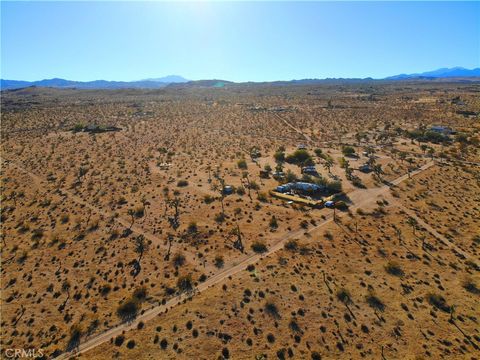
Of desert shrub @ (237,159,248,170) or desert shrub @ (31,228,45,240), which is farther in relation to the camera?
desert shrub @ (237,159,248,170)

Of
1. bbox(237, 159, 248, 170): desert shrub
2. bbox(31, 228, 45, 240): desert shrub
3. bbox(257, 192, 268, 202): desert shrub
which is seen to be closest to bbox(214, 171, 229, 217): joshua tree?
bbox(237, 159, 248, 170): desert shrub

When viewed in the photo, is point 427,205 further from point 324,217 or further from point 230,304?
point 230,304

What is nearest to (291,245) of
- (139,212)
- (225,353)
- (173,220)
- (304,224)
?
(304,224)

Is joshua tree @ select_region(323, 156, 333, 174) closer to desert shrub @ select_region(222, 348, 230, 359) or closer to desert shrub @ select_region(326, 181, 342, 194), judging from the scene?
desert shrub @ select_region(326, 181, 342, 194)

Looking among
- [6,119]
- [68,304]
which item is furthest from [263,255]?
[6,119]

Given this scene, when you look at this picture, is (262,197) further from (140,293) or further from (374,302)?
(140,293)

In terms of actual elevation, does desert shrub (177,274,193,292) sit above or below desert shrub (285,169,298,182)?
above
